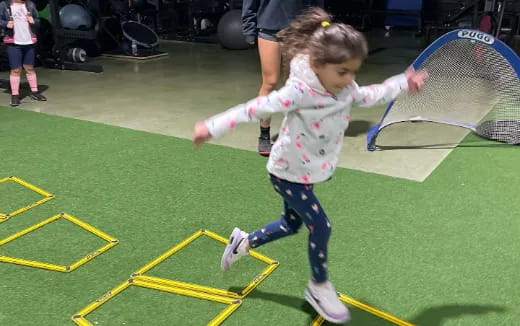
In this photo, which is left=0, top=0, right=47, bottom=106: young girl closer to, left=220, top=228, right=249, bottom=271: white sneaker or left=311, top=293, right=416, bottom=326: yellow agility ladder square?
left=220, top=228, right=249, bottom=271: white sneaker

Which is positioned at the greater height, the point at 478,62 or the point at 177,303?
the point at 478,62

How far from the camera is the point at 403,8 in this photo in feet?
37.5

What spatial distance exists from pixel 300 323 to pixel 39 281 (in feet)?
4.33

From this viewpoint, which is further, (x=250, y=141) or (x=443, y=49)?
(x=250, y=141)

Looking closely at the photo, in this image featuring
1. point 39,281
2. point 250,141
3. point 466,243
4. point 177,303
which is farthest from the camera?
point 250,141

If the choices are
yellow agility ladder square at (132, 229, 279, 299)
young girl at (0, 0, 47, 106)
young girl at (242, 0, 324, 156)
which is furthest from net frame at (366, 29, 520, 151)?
young girl at (0, 0, 47, 106)

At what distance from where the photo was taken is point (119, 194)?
337 cm

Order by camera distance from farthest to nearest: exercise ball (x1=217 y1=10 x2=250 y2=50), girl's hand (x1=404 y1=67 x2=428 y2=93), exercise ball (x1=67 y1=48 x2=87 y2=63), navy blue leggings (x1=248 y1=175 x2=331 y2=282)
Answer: exercise ball (x1=217 y1=10 x2=250 y2=50)
exercise ball (x1=67 y1=48 x2=87 y2=63)
girl's hand (x1=404 y1=67 x2=428 y2=93)
navy blue leggings (x1=248 y1=175 x2=331 y2=282)

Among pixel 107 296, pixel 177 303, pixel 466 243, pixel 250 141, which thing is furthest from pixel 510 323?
pixel 250 141

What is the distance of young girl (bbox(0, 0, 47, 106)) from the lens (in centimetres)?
534

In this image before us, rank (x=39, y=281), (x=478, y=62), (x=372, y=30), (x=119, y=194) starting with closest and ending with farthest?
(x=39, y=281), (x=119, y=194), (x=478, y=62), (x=372, y=30)

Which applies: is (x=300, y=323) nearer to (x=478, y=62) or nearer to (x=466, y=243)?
(x=466, y=243)

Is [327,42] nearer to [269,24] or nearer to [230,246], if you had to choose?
[230,246]

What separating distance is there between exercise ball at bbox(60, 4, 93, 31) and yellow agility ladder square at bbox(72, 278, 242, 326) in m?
6.76
